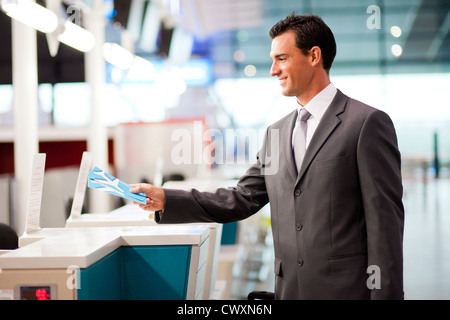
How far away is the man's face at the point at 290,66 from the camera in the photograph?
1.85 metres

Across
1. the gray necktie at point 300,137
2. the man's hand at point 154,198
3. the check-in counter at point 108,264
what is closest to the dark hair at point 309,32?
the gray necktie at point 300,137

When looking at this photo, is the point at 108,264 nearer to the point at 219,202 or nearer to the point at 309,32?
the point at 219,202

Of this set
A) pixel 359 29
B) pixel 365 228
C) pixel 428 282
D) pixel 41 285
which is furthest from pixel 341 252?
pixel 359 29

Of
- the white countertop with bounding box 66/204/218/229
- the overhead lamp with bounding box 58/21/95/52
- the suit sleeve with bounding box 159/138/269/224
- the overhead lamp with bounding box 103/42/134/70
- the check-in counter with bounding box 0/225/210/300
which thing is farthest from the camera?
the overhead lamp with bounding box 103/42/134/70

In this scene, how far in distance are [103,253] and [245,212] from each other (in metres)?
0.58

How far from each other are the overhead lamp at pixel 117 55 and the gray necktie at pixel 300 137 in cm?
418

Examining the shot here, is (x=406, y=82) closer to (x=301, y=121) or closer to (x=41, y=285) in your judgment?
(x=301, y=121)

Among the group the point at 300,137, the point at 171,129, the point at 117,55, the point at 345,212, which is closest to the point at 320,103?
the point at 300,137

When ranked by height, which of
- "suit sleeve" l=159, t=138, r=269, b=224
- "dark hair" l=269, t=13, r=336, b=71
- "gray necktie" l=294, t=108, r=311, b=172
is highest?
"dark hair" l=269, t=13, r=336, b=71

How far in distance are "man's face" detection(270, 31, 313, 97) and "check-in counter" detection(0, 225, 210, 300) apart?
0.66m

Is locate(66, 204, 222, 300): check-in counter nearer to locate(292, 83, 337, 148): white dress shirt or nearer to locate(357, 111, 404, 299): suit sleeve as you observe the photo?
locate(292, 83, 337, 148): white dress shirt

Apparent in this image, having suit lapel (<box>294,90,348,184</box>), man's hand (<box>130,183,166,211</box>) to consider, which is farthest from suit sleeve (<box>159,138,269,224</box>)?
suit lapel (<box>294,90,348,184</box>)

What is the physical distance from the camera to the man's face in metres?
1.85

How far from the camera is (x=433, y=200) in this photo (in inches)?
460
